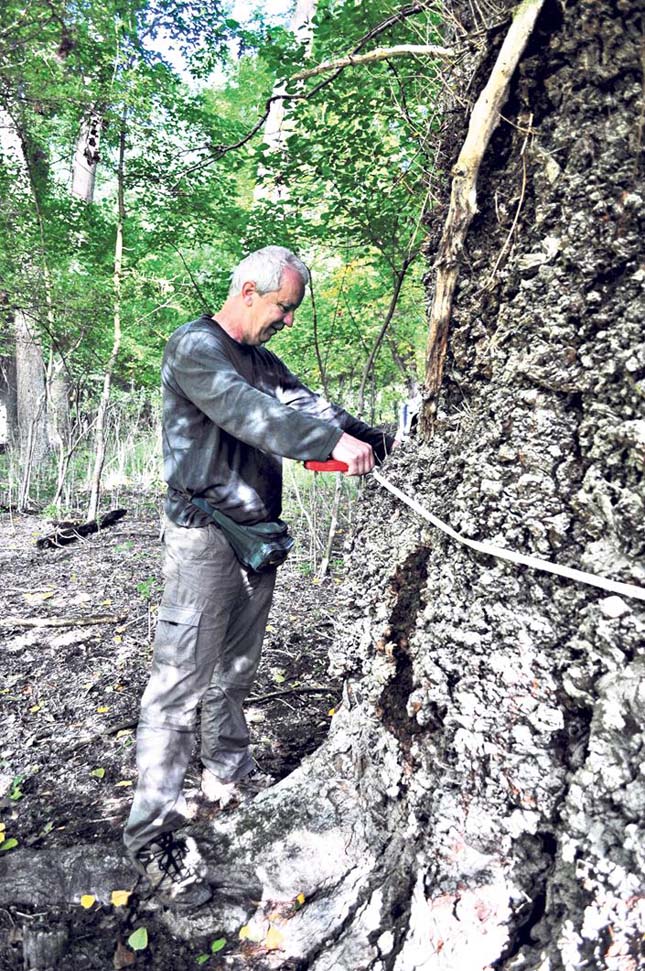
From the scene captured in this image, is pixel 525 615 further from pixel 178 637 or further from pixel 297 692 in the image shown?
pixel 297 692

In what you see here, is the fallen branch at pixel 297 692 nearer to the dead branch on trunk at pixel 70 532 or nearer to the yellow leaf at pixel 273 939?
the yellow leaf at pixel 273 939

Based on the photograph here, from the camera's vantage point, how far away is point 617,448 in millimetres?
1188

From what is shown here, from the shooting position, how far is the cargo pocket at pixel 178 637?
1.96 metres

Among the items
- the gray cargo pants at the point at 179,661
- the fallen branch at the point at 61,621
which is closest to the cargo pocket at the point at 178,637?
the gray cargo pants at the point at 179,661

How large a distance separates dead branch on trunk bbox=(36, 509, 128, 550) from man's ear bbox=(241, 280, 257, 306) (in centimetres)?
517

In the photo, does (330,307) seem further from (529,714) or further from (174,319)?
(529,714)

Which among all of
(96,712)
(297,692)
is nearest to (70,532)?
(96,712)

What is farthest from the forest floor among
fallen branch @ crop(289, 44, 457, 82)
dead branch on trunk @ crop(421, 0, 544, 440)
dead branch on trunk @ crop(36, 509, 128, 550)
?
fallen branch @ crop(289, 44, 457, 82)

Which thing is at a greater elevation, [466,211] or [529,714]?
[466,211]

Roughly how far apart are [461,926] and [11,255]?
739cm

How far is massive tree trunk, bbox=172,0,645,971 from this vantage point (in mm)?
1149

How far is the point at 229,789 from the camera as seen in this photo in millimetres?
2260

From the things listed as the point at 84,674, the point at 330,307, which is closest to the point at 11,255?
the point at 330,307

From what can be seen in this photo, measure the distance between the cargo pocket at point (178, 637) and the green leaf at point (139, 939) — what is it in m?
0.76
